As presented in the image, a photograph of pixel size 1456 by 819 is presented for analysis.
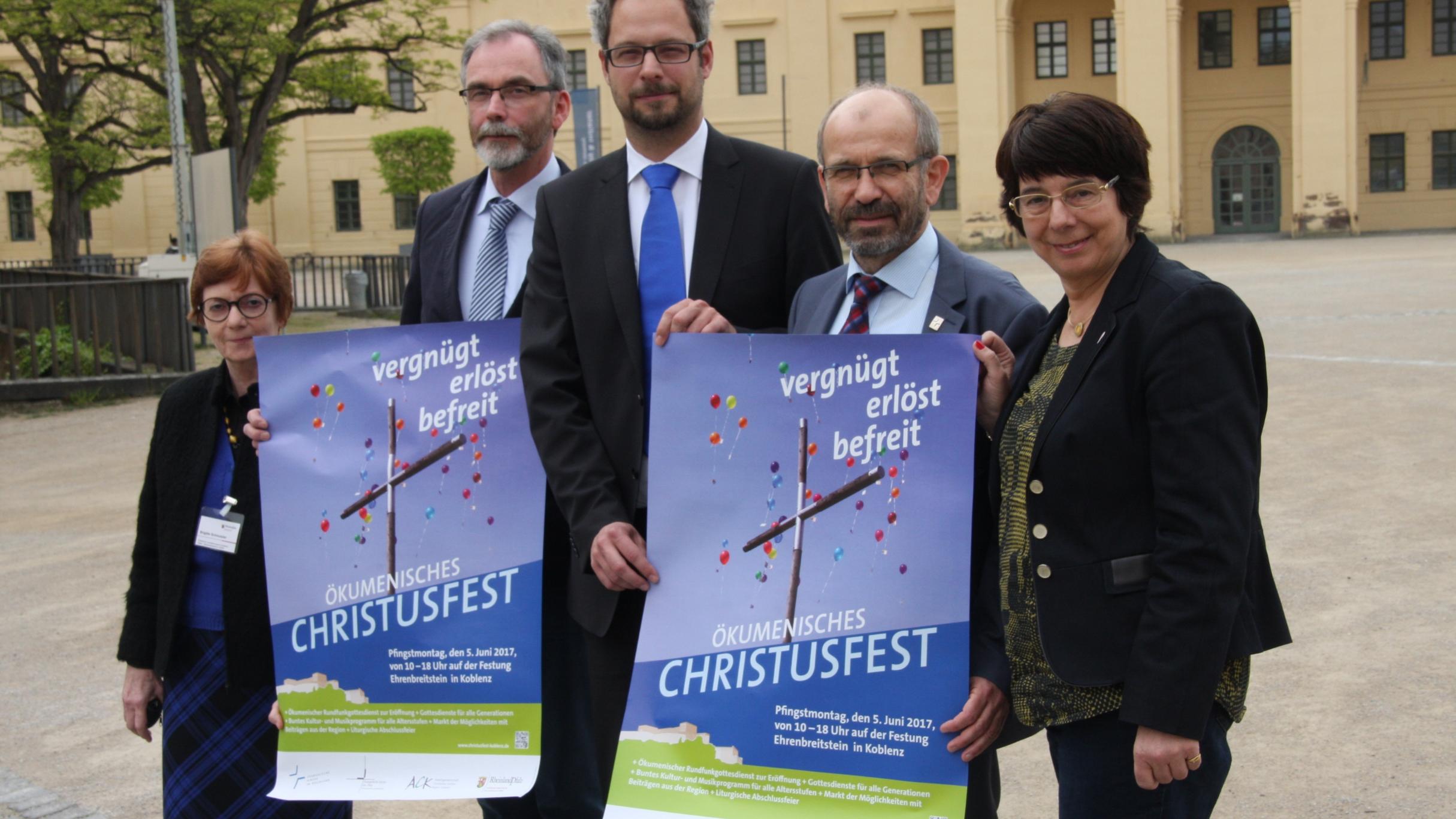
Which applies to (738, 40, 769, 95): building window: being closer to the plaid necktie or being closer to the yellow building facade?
the yellow building facade

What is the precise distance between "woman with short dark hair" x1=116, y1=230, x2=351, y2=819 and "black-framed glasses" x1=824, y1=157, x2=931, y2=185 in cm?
152

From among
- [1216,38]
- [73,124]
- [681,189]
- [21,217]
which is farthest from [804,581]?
[21,217]

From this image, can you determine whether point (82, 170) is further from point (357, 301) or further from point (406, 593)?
point (406, 593)

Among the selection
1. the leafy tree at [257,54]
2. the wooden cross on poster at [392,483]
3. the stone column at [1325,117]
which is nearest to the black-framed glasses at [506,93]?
the wooden cross on poster at [392,483]

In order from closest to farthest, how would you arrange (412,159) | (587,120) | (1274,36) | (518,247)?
(518,247), (587,120), (1274,36), (412,159)

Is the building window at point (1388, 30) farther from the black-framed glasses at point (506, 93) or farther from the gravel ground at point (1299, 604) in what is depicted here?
the black-framed glasses at point (506, 93)

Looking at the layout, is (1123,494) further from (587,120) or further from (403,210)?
(403,210)

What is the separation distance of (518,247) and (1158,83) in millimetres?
46225

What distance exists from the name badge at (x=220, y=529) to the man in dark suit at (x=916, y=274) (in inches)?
61.0

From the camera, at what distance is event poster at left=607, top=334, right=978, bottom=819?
260cm

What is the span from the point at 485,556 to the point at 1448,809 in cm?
293

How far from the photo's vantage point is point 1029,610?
8.16ft

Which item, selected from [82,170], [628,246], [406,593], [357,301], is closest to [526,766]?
[406,593]

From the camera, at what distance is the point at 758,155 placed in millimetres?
3236
